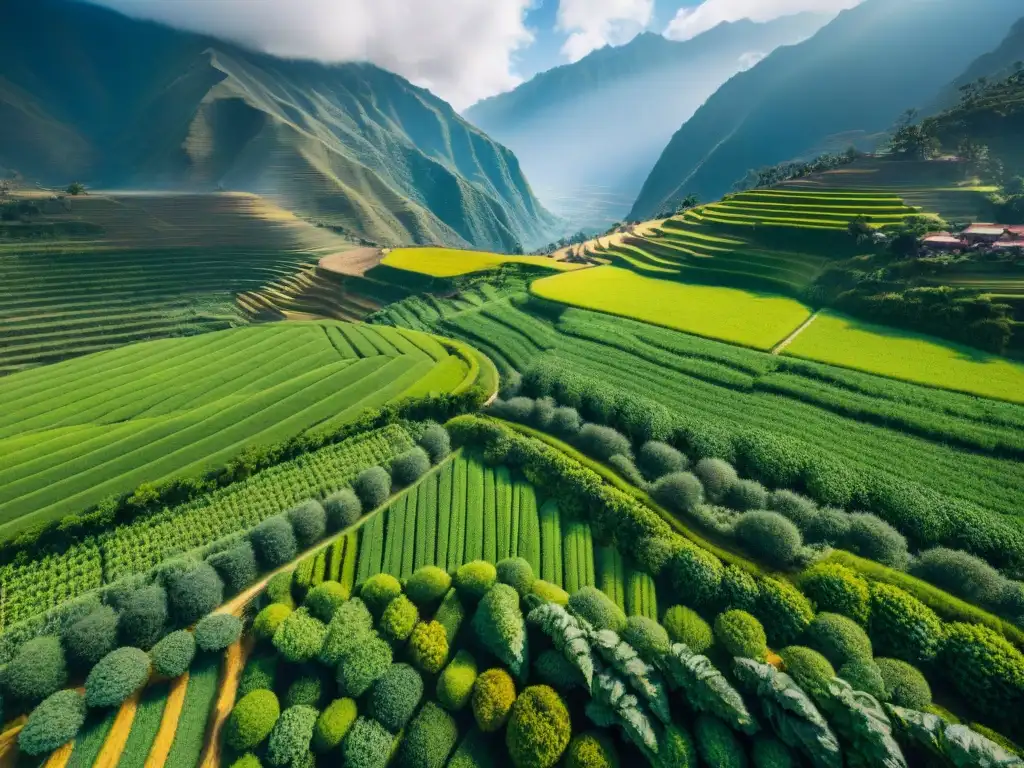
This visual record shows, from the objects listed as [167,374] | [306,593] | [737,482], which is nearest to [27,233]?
[167,374]

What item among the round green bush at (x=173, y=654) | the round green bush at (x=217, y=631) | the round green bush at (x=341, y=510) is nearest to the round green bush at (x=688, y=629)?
the round green bush at (x=341, y=510)

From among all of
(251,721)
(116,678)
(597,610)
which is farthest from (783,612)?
(116,678)

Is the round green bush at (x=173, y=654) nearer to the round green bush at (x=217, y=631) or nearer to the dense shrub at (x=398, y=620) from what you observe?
the round green bush at (x=217, y=631)

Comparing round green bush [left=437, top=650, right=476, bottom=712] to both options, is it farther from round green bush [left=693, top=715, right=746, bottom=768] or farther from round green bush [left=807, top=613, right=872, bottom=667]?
round green bush [left=807, top=613, right=872, bottom=667]

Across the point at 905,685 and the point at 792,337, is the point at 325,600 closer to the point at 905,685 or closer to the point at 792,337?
the point at 905,685

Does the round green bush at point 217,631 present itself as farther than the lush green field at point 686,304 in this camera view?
No

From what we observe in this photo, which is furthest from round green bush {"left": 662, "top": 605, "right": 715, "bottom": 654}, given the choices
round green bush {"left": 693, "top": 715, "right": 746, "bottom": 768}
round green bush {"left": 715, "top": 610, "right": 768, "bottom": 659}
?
round green bush {"left": 693, "top": 715, "right": 746, "bottom": 768}

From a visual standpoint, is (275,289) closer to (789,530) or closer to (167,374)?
(167,374)
